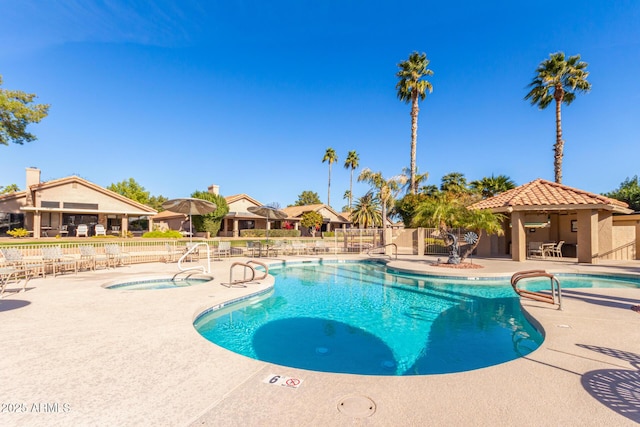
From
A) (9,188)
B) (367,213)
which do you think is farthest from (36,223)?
(9,188)

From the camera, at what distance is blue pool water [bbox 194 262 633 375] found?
16.8ft

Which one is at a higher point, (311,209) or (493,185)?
(493,185)

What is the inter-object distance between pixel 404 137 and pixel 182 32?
68.5 feet

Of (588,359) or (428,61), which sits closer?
(588,359)

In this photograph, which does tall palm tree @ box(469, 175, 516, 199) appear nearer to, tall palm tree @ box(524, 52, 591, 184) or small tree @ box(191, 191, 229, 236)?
tall palm tree @ box(524, 52, 591, 184)

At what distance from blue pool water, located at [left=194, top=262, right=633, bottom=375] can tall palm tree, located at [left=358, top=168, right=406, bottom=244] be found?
1491 centimetres

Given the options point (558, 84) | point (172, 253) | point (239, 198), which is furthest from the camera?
point (239, 198)

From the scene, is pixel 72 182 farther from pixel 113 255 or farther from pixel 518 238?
pixel 518 238

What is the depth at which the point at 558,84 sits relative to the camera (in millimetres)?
21156

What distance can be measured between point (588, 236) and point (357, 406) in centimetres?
1734

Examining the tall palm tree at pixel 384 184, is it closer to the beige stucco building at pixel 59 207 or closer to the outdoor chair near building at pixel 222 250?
the outdoor chair near building at pixel 222 250

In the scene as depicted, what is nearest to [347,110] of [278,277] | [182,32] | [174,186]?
[182,32]

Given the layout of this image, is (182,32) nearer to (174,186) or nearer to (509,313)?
(509,313)

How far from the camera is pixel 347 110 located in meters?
30.5
